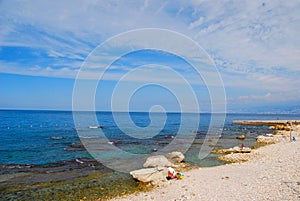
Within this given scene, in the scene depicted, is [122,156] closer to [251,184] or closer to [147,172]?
[147,172]

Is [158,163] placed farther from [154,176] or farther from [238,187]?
[238,187]

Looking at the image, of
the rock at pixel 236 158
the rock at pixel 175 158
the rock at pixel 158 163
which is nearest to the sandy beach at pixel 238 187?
the rock at pixel 158 163

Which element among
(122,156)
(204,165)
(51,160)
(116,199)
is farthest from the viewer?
(122,156)

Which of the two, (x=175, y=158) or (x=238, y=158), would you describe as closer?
(x=175, y=158)

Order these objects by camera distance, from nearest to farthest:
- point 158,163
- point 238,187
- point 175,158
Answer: point 238,187 → point 158,163 → point 175,158

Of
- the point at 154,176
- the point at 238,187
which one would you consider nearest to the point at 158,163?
the point at 154,176

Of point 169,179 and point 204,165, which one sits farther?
point 204,165

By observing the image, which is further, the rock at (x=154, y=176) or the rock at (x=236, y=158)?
the rock at (x=236, y=158)

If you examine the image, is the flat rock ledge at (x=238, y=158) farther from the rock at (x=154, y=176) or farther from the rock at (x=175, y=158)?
the rock at (x=154, y=176)

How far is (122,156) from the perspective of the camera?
27797mm

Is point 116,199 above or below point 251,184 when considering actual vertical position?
below

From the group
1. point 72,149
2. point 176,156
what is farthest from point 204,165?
point 72,149

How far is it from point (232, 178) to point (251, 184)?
74.7 inches

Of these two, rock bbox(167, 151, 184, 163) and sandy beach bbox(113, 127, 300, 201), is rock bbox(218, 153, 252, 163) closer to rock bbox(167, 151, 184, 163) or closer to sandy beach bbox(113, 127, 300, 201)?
rock bbox(167, 151, 184, 163)
